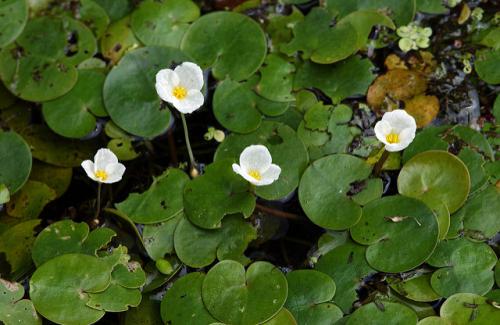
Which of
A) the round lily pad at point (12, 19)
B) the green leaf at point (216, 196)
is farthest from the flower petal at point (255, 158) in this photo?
the round lily pad at point (12, 19)

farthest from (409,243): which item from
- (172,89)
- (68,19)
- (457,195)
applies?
(68,19)

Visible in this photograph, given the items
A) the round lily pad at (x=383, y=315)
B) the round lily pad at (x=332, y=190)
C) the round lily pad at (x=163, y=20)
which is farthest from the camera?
the round lily pad at (x=163, y=20)

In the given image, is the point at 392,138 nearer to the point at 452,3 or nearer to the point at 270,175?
the point at 270,175

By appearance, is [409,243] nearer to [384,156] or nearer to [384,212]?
[384,212]

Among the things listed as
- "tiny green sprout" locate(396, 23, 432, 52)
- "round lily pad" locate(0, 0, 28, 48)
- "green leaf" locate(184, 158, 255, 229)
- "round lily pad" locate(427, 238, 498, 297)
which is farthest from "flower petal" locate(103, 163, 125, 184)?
"tiny green sprout" locate(396, 23, 432, 52)

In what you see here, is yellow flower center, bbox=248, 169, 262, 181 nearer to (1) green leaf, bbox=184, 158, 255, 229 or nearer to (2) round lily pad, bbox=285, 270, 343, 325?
(1) green leaf, bbox=184, 158, 255, 229

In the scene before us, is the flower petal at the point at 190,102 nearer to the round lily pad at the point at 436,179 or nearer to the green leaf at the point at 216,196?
the green leaf at the point at 216,196

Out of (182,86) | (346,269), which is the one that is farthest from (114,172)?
(346,269)

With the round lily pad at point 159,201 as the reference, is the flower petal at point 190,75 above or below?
above
